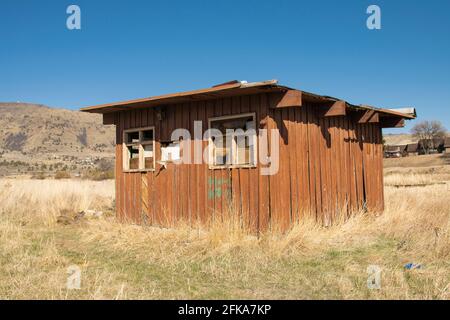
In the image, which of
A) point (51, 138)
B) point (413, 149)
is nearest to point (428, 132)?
point (413, 149)

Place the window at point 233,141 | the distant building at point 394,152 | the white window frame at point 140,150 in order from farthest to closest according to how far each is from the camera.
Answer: the distant building at point 394,152 → the white window frame at point 140,150 → the window at point 233,141

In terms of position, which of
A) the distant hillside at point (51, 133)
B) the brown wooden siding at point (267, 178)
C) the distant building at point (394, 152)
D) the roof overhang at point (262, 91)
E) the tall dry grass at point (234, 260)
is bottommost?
the tall dry grass at point (234, 260)

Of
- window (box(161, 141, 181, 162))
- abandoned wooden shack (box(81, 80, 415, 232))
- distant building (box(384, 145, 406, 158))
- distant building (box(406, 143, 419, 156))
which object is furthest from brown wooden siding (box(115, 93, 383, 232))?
distant building (box(406, 143, 419, 156))

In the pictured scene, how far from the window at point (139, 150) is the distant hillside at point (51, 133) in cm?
5102

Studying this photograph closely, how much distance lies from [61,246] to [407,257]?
21.9ft

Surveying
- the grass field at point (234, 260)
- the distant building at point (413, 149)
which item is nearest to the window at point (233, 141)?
the grass field at point (234, 260)

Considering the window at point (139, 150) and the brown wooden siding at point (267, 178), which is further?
the window at point (139, 150)

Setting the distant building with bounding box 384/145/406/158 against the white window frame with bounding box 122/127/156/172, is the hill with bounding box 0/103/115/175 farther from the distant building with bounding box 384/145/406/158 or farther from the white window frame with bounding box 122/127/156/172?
the distant building with bounding box 384/145/406/158

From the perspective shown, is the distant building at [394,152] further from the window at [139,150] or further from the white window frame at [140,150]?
the white window frame at [140,150]

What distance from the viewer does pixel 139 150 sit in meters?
10.9

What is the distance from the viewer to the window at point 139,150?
10703mm

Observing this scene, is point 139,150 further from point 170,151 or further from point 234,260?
point 234,260
